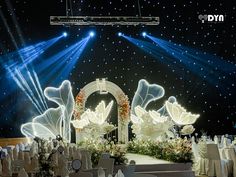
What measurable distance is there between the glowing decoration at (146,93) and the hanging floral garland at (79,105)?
1.70 m

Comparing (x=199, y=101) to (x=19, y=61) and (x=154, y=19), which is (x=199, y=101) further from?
(x=19, y=61)

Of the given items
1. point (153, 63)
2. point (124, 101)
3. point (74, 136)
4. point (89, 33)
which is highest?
point (89, 33)

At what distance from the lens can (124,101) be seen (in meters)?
15.2

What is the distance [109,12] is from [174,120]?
474 centimetres

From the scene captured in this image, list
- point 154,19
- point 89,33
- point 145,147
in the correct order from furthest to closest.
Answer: point 89,33 < point 154,19 < point 145,147

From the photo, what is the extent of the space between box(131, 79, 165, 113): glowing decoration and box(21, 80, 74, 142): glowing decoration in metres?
2.09

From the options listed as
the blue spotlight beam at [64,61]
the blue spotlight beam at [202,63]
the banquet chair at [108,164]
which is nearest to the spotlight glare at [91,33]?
the blue spotlight beam at [64,61]

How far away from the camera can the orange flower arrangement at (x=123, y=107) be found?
1523 centimetres

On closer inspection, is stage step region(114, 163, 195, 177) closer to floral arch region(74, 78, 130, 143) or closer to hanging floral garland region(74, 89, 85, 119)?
floral arch region(74, 78, 130, 143)

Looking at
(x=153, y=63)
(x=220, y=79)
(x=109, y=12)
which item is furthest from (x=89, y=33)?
(x=220, y=79)

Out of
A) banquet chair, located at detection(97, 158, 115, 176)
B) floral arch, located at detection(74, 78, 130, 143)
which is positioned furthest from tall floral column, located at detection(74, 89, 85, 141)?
banquet chair, located at detection(97, 158, 115, 176)

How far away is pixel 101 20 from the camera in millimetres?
14602

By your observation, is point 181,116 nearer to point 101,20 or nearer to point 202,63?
point 101,20

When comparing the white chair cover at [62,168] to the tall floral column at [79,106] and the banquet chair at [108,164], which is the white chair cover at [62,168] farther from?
the tall floral column at [79,106]
